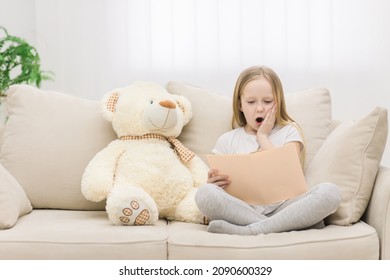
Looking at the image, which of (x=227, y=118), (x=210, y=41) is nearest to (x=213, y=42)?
(x=210, y=41)

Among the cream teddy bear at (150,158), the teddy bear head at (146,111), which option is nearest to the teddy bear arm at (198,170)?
the cream teddy bear at (150,158)

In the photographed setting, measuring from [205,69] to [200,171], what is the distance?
1291mm

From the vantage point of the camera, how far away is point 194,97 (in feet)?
7.88

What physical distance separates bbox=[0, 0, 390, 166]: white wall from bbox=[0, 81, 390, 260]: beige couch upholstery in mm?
998

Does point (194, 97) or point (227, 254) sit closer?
point (227, 254)

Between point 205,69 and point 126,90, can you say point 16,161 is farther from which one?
point 205,69

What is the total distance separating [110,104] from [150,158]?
0.27m

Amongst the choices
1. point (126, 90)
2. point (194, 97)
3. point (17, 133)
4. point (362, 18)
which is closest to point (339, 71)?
point (362, 18)

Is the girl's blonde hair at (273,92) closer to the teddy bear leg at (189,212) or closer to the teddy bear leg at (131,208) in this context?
the teddy bear leg at (189,212)

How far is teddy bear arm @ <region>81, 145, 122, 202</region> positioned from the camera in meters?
2.14

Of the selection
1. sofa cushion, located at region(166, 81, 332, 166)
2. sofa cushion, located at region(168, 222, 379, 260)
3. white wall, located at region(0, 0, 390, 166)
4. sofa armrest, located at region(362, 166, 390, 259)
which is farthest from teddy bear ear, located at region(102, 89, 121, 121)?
white wall, located at region(0, 0, 390, 166)

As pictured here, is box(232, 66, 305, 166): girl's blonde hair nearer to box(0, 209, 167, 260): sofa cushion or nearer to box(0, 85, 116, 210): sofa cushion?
box(0, 85, 116, 210): sofa cushion

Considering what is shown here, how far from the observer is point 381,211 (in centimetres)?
188
